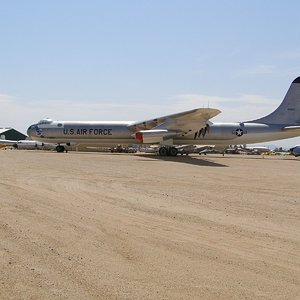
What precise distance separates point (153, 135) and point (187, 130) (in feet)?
12.6

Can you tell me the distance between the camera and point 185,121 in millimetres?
38562

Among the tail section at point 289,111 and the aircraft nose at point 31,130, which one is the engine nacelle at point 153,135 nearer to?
the tail section at point 289,111

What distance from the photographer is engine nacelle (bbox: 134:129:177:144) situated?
121 feet

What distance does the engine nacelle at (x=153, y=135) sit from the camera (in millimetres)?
36844

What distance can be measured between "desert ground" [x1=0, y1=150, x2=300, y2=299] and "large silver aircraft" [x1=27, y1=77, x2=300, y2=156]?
26.9 meters

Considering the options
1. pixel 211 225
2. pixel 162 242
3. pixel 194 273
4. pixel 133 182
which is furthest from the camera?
pixel 133 182

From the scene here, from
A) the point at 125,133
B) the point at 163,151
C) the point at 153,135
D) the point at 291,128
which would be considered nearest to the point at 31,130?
the point at 125,133

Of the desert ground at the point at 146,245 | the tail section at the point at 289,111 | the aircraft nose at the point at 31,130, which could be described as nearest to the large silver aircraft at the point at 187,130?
the tail section at the point at 289,111

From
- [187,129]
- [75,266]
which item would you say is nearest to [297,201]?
[75,266]

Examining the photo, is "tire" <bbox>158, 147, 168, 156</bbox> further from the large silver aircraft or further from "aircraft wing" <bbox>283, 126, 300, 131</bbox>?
"aircraft wing" <bbox>283, 126, 300, 131</bbox>

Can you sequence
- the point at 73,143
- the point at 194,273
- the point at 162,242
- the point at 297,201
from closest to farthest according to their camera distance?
the point at 194,273
the point at 162,242
the point at 297,201
the point at 73,143

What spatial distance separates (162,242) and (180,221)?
70.4 inches

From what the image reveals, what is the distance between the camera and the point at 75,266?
17.7 feet

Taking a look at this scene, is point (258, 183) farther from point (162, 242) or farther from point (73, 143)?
point (73, 143)
